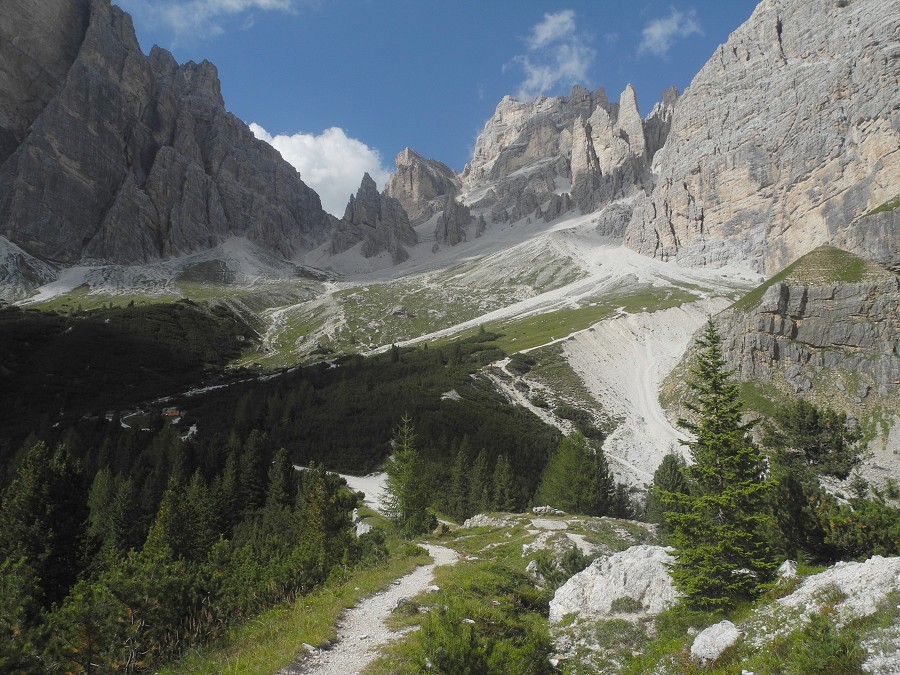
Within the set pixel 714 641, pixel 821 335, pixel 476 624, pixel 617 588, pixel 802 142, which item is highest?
pixel 802 142

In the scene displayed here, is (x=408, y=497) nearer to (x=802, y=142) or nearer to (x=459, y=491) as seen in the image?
(x=459, y=491)

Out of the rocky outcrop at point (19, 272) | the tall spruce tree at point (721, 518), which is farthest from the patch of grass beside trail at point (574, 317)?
the rocky outcrop at point (19, 272)

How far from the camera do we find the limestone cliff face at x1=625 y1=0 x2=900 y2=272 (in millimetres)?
137375

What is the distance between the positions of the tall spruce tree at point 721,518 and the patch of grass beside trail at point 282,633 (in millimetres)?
10197

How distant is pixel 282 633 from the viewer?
1248 cm

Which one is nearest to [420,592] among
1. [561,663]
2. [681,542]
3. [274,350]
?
[561,663]

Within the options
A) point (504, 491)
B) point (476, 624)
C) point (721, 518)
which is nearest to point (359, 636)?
point (476, 624)

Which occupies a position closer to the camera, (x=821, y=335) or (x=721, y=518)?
(x=721, y=518)

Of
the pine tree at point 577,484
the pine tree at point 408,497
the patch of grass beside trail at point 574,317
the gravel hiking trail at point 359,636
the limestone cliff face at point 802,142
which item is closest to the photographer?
the gravel hiking trail at point 359,636

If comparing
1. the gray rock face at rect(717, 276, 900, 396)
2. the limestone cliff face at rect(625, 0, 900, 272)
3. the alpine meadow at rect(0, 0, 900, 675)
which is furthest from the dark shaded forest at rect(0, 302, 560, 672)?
the limestone cliff face at rect(625, 0, 900, 272)

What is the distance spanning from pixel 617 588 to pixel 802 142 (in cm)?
19675

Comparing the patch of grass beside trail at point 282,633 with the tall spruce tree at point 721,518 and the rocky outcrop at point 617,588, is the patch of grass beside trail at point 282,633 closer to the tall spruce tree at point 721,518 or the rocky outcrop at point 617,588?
the rocky outcrop at point 617,588

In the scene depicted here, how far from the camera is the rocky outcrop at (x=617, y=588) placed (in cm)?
1591

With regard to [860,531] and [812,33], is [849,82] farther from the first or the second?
[860,531]
